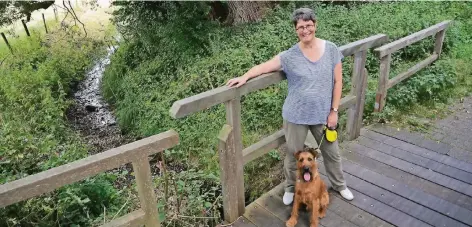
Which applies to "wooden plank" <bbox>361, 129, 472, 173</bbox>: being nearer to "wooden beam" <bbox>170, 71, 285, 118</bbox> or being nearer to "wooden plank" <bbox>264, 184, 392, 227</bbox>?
"wooden plank" <bbox>264, 184, 392, 227</bbox>

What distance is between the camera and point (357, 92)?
4414 millimetres

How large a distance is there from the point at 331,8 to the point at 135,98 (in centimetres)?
555

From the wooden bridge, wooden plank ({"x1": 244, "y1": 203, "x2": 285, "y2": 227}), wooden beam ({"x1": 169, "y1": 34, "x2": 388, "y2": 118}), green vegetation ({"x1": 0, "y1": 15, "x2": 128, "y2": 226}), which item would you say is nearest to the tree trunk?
green vegetation ({"x1": 0, "y1": 15, "x2": 128, "y2": 226})

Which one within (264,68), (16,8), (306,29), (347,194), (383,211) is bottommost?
(383,211)

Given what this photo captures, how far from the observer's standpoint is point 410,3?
33.2 ft

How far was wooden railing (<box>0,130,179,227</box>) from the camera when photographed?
84.9 inches

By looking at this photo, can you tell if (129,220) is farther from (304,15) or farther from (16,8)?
(16,8)

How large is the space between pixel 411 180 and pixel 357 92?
1.14m

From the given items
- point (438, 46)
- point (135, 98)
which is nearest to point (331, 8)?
point (438, 46)

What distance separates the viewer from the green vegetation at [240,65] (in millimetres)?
5824

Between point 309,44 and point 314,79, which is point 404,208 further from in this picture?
point 309,44

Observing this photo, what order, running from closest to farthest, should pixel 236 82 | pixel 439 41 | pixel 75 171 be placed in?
pixel 75 171 → pixel 236 82 → pixel 439 41

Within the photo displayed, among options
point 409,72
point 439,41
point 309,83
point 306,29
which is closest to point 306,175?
point 309,83

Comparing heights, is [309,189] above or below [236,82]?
below
